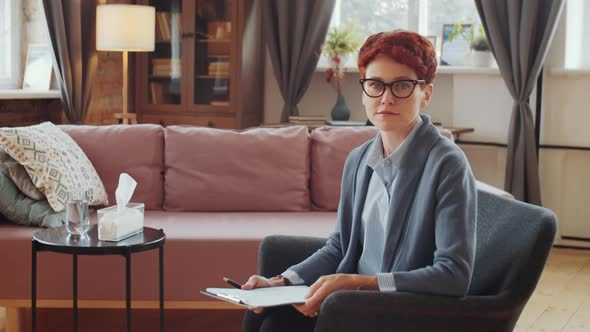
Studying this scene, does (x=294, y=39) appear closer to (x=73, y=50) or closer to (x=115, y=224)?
(x=73, y=50)

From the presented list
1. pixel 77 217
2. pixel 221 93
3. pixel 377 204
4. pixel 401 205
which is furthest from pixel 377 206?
pixel 221 93

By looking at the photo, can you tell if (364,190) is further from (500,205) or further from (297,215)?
(297,215)

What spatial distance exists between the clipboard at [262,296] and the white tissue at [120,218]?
771mm

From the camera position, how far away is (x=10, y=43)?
5145 mm

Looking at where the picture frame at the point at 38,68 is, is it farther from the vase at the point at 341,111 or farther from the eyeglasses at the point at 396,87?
the eyeglasses at the point at 396,87

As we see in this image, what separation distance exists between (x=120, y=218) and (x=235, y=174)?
109 cm

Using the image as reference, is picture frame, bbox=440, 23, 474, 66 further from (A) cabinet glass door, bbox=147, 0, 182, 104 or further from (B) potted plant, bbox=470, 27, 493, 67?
(A) cabinet glass door, bbox=147, 0, 182, 104

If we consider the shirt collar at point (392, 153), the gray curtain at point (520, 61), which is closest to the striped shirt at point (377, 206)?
the shirt collar at point (392, 153)

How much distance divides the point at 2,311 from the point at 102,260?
2.69ft

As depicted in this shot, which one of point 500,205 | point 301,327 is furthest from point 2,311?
point 500,205

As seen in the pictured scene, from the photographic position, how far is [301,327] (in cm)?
204

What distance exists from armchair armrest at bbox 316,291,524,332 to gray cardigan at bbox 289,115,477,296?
0.09 ft

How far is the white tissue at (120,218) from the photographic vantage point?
258 cm

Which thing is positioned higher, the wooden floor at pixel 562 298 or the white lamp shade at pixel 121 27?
the white lamp shade at pixel 121 27
